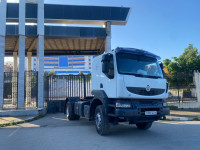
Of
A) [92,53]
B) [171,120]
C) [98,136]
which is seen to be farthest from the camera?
[92,53]

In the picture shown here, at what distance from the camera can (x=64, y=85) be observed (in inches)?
525

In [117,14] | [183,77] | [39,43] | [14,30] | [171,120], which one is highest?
[117,14]

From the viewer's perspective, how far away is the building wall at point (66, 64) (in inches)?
3682

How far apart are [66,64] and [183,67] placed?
83.4m

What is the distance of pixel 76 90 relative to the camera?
13281 mm

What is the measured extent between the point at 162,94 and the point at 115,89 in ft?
5.74

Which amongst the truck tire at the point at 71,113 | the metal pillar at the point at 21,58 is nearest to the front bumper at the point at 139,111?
the truck tire at the point at 71,113

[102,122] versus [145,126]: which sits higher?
[102,122]

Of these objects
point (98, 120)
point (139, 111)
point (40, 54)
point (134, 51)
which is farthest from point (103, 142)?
point (40, 54)

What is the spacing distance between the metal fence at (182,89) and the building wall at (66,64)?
72.4 m

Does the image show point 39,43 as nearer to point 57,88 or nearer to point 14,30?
point 14,30

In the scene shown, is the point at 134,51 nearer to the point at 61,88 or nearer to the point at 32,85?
the point at 61,88

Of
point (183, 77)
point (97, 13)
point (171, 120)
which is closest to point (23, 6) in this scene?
point (97, 13)

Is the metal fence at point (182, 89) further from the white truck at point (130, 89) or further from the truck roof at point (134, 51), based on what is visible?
the truck roof at point (134, 51)
